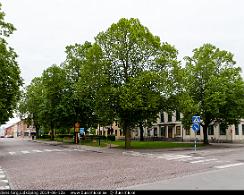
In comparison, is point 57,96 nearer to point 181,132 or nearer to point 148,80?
point 148,80

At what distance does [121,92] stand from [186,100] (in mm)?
6736

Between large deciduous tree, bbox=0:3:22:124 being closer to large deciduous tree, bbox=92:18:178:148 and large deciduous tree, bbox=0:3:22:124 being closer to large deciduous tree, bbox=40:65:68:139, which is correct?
large deciduous tree, bbox=92:18:178:148

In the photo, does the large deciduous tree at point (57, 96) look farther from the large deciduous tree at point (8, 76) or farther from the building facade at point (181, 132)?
the large deciduous tree at point (8, 76)

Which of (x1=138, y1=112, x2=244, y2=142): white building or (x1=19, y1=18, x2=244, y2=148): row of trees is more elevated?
(x1=19, y1=18, x2=244, y2=148): row of trees

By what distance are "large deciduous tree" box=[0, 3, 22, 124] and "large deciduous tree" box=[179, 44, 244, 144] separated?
1603 cm

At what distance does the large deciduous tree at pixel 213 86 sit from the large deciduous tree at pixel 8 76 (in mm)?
16028

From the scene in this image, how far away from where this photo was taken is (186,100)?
3412 cm

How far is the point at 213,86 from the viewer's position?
39000 millimetres

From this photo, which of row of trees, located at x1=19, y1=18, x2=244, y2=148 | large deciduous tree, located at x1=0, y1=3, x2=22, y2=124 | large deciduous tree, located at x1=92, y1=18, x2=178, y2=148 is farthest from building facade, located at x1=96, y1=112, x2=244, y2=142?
large deciduous tree, located at x1=0, y1=3, x2=22, y2=124

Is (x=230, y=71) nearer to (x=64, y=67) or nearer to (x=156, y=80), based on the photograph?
(x=156, y=80)

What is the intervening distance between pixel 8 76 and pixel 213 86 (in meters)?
22.3

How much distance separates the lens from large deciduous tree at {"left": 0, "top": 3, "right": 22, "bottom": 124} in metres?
27.4

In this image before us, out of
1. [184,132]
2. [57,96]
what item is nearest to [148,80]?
[57,96]

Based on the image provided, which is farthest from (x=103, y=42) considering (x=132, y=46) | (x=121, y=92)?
(x=121, y=92)
